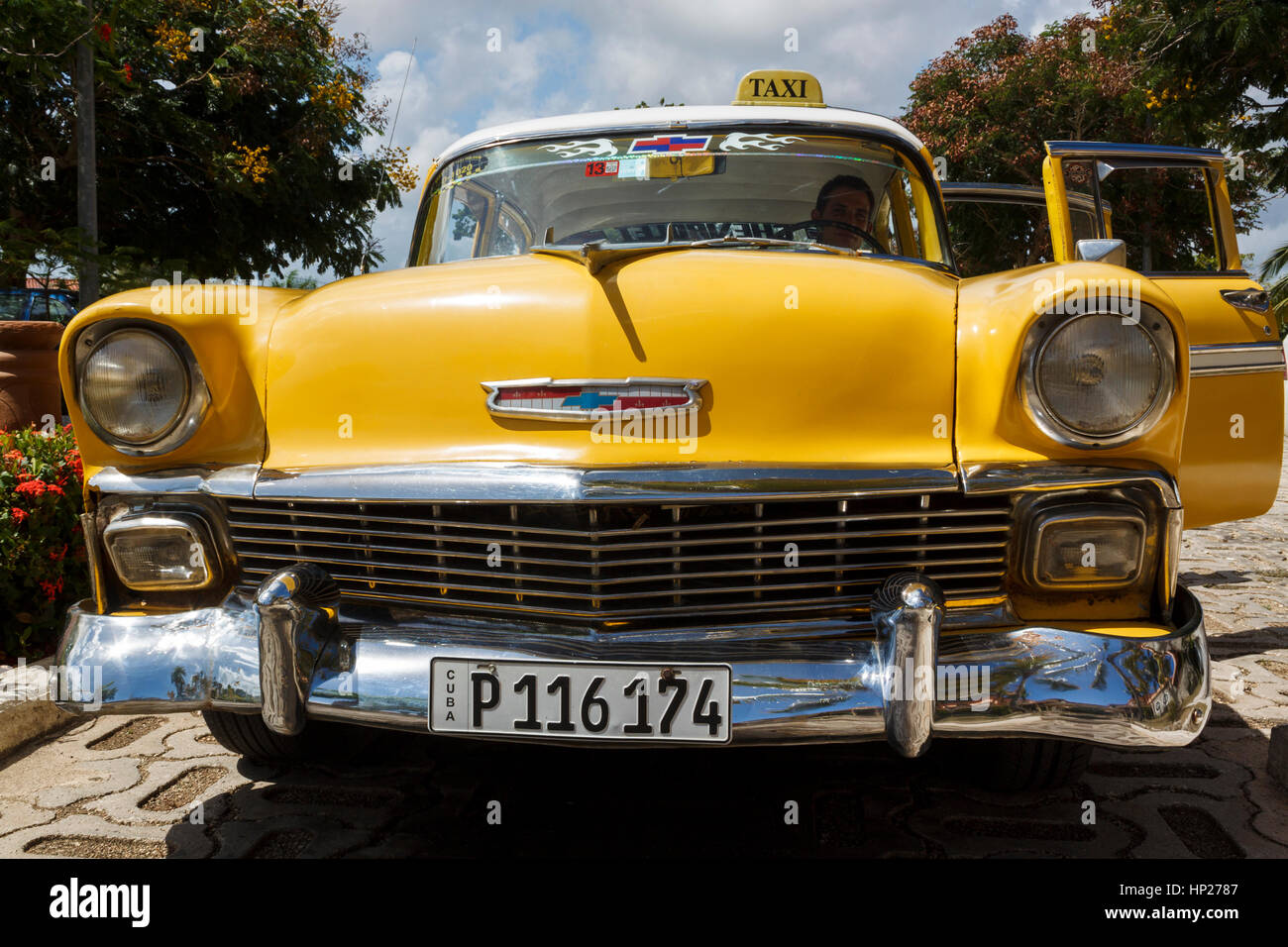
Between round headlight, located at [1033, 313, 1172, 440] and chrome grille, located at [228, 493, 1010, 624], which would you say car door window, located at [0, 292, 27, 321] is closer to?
chrome grille, located at [228, 493, 1010, 624]

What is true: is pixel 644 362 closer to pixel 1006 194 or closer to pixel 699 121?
pixel 699 121

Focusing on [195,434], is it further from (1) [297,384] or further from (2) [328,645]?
(2) [328,645]

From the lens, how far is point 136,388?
2.12 m

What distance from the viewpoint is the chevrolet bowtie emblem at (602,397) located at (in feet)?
6.43

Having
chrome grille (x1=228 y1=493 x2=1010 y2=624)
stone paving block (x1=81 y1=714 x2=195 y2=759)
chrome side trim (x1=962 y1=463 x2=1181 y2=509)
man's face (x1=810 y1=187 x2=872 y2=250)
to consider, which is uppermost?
man's face (x1=810 y1=187 x2=872 y2=250)

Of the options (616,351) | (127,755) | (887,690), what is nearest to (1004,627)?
(887,690)

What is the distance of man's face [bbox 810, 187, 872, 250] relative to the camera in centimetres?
289

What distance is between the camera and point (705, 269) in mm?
2109

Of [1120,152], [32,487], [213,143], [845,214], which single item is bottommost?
[32,487]

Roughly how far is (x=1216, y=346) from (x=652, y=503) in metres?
2.04

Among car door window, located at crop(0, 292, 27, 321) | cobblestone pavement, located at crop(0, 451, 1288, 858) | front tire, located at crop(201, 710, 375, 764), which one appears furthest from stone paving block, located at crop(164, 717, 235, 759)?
car door window, located at crop(0, 292, 27, 321)

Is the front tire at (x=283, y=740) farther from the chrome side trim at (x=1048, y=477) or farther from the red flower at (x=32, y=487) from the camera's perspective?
the chrome side trim at (x=1048, y=477)

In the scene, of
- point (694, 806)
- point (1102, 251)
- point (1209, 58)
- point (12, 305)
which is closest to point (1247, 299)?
point (1102, 251)
